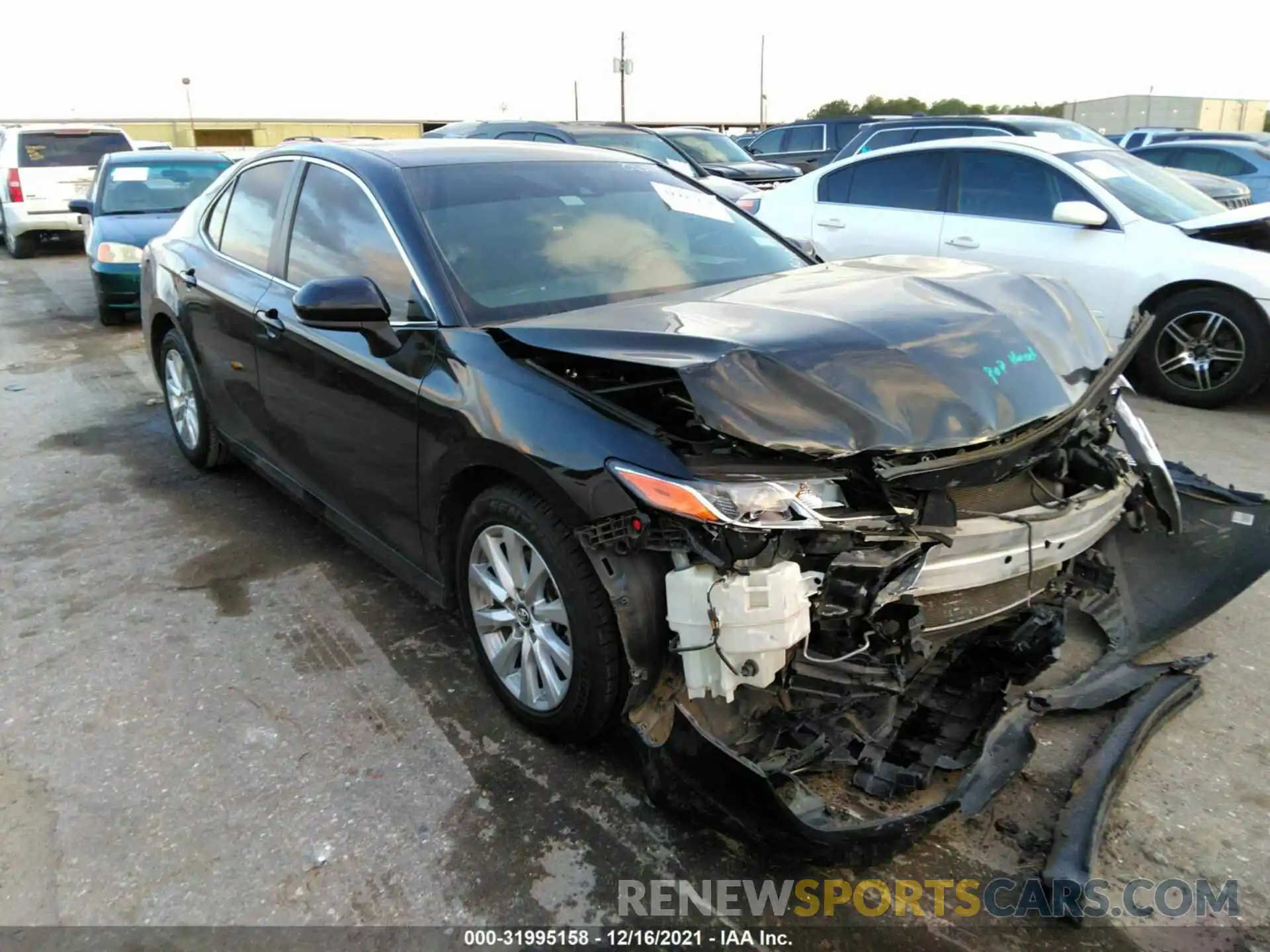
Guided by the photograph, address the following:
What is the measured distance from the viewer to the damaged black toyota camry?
7.55ft

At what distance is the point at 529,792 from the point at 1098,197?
6029 millimetres

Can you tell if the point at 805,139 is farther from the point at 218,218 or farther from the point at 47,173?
the point at 218,218

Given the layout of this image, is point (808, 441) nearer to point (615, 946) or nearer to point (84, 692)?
point (615, 946)

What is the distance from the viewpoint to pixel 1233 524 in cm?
329

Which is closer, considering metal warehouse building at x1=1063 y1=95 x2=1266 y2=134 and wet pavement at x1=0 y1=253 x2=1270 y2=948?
wet pavement at x1=0 y1=253 x2=1270 y2=948

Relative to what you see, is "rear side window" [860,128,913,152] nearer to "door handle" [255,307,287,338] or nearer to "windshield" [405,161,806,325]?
"windshield" [405,161,806,325]

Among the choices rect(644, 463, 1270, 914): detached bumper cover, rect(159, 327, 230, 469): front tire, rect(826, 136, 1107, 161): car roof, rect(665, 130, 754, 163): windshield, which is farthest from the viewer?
rect(665, 130, 754, 163): windshield

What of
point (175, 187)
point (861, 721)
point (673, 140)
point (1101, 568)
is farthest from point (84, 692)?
point (673, 140)

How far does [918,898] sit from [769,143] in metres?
17.9

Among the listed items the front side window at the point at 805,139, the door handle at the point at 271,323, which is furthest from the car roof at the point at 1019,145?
the front side window at the point at 805,139

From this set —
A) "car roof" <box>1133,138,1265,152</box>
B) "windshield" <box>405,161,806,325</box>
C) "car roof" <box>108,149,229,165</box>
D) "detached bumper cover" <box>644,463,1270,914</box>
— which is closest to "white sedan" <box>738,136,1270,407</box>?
"detached bumper cover" <box>644,463,1270,914</box>

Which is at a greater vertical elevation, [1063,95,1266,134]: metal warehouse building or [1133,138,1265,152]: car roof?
[1063,95,1266,134]: metal warehouse building

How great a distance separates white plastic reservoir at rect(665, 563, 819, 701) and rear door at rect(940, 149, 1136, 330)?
4.99 m

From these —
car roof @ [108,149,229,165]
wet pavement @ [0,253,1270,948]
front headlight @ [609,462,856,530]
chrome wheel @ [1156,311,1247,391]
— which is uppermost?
car roof @ [108,149,229,165]
